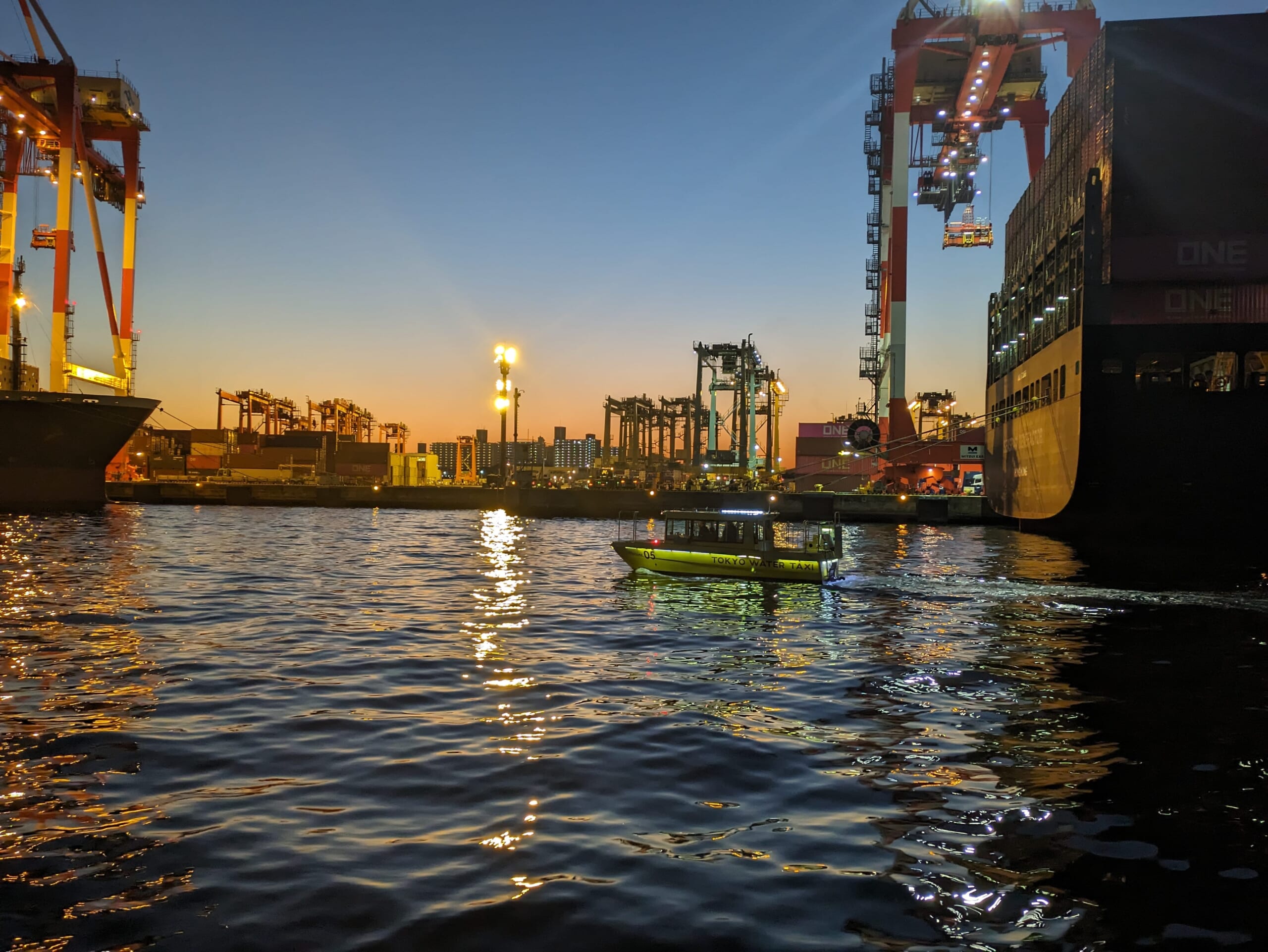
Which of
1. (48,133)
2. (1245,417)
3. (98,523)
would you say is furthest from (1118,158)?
(48,133)

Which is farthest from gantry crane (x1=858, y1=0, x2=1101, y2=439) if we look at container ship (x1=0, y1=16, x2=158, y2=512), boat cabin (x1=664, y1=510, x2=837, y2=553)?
container ship (x1=0, y1=16, x2=158, y2=512)

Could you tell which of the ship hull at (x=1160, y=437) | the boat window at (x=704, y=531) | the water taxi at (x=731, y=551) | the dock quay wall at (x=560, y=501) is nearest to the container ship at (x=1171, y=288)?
the ship hull at (x=1160, y=437)

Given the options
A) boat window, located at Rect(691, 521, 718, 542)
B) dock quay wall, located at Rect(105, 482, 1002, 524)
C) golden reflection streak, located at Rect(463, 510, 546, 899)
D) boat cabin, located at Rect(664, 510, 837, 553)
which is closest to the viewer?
golden reflection streak, located at Rect(463, 510, 546, 899)

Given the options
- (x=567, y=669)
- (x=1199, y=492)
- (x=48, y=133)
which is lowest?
(x=567, y=669)

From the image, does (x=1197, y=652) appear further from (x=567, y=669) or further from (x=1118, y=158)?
(x=1118, y=158)

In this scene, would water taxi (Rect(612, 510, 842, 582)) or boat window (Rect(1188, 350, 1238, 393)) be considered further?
boat window (Rect(1188, 350, 1238, 393))

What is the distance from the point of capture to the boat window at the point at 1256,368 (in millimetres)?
31031

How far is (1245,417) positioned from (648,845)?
33641mm

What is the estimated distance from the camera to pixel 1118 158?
108ft

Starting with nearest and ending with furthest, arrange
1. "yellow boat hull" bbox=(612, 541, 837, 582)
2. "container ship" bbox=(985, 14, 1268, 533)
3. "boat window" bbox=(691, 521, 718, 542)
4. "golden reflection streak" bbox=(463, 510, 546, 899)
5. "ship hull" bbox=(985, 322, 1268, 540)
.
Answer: "golden reflection streak" bbox=(463, 510, 546, 899) < "yellow boat hull" bbox=(612, 541, 837, 582) < "boat window" bbox=(691, 521, 718, 542) < "ship hull" bbox=(985, 322, 1268, 540) < "container ship" bbox=(985, 14, 1268, 533)

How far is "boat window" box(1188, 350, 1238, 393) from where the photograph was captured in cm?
3139

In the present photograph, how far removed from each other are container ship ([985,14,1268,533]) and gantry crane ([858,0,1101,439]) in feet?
84.3

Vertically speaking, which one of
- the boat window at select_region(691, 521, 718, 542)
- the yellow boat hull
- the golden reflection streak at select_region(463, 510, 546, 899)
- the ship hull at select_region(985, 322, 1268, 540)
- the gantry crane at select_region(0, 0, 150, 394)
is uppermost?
the gantry crane at select_region(0, 0, 150, 394)

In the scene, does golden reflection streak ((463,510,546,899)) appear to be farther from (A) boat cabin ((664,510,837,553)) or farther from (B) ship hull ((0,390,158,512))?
(B) ship hull ((0,390,158,512))
